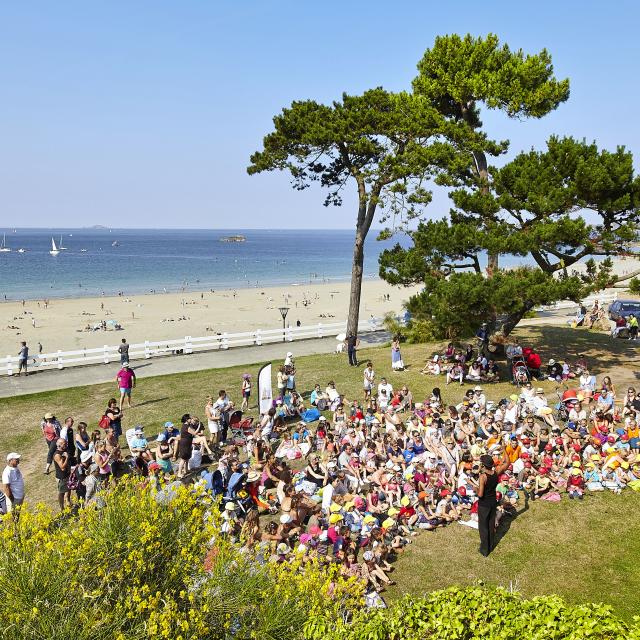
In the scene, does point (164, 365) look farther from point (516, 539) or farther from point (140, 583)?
point (140, 583)

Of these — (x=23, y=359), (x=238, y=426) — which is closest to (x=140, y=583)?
(x=238, y=426)

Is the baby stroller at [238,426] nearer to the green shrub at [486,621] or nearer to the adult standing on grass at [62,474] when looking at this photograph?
the adult standing on grass at [62,474]

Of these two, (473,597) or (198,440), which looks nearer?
(473,597)

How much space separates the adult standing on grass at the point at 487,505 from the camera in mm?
10531

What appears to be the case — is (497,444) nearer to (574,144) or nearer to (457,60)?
(574,144)

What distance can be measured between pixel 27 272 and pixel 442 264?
89811mm

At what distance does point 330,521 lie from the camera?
403 inches

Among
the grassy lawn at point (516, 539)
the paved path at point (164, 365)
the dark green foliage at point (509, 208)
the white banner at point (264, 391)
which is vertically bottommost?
the grassy lawn at point (516, 539)

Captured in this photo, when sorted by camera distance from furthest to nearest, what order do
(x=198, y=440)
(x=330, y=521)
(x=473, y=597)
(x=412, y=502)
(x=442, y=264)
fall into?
(x=442, y=264)
(x=198, y=440)
(x=412, y=502)
(x=330, y=521)
(x=473, y=597)

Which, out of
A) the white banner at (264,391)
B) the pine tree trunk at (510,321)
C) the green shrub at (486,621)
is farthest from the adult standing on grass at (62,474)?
the pine tree trunk at (510,321)

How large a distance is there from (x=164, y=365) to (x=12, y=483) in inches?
528

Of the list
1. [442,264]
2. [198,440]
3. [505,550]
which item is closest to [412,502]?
[505,550]

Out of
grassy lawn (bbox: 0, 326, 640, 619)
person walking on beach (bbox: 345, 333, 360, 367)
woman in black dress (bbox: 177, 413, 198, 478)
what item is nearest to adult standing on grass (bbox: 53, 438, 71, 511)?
grassy lawn (bbox: 0, 326, 640, 619)

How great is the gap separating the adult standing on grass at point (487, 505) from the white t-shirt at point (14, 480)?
343 inches
